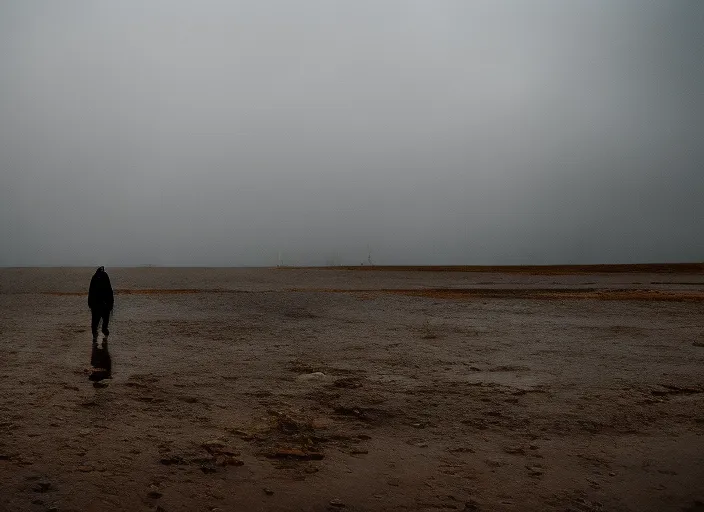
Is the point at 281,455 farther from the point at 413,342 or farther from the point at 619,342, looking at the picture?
the point at 619,342

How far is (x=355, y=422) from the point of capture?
6.45 meters

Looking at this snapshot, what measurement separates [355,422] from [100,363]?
5.83 meters

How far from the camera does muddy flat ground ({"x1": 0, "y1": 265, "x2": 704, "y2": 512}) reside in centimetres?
446

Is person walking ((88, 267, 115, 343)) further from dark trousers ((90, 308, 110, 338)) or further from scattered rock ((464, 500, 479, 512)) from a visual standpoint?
scattered rock ((464, 500, 479, 512))

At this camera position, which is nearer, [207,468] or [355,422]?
[207,468]

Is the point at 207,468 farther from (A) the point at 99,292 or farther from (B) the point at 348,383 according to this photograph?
(A) the point at 99,292

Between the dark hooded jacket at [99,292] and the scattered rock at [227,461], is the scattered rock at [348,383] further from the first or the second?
the dark hooded jacket at [99,292]

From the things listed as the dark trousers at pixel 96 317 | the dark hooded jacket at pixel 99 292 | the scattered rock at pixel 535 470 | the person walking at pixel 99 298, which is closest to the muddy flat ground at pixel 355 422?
the scattered rock at pixel 535 470

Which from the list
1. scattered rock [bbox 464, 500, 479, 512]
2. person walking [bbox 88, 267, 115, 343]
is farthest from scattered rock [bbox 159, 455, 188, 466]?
person walking [bbox 88, 267, 115, 343]

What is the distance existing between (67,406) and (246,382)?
8.37 ft

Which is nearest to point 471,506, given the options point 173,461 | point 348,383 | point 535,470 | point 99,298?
point 535,470

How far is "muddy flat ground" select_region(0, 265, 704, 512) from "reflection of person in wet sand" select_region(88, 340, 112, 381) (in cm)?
13

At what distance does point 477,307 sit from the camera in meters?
20.7

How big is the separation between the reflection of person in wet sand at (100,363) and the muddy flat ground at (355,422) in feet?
0.42
